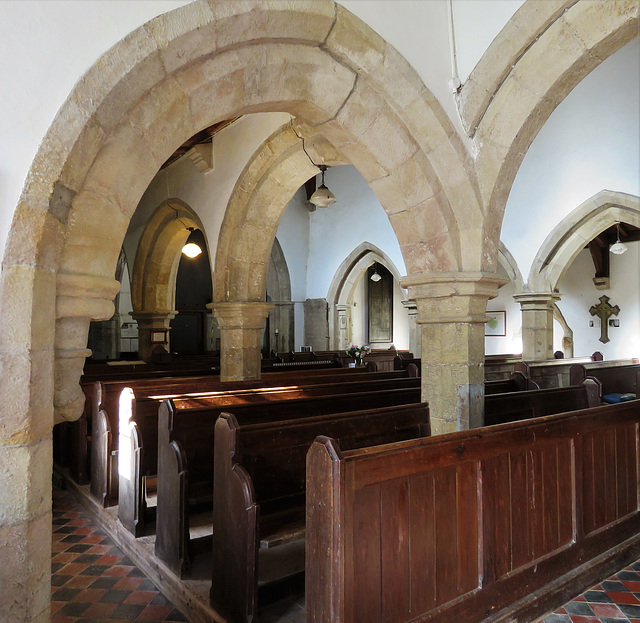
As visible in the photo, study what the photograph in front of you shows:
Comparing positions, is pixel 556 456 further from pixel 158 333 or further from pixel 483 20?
pixel 158 333

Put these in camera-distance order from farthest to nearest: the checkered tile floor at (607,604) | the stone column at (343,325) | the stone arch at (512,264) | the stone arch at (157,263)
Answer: the stone column at (343,325) → the stone arch at (512,264) → the stone arch at (157,263) → the checkered tile floor at (607,604)

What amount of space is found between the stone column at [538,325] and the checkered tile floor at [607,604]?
6.26 metres

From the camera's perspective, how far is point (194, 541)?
2717mm

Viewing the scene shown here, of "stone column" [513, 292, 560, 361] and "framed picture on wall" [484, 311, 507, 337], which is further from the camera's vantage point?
"framed picture on wall" [484, 311, 507, 337]

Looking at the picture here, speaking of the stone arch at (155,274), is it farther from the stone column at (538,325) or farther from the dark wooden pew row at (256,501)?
the stone column at (538,325)

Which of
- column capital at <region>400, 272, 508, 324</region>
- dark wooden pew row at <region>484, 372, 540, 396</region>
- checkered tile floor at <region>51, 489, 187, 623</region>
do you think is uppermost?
column capital at <region>400, 272, 508, 324</region>

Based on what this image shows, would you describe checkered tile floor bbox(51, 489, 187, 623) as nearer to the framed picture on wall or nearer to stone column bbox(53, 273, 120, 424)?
stone column bbox(53, 273, 120, 424)

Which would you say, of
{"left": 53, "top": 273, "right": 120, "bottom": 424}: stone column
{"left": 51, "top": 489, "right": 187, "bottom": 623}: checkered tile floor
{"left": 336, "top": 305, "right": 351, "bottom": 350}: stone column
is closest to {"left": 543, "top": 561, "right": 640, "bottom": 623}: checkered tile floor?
{"left": 51, "top": 489, "right": 187, "bottom": 623}: checkered tile floor

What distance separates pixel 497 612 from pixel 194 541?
59.5 inches

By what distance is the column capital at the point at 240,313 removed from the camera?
5.49 metres

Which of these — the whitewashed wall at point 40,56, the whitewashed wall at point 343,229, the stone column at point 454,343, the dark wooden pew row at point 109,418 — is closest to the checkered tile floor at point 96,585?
the dark wooden pew row at point 109,418

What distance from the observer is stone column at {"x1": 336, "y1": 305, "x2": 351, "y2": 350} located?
472 inches

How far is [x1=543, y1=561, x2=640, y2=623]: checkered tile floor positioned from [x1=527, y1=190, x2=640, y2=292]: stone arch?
21.1 feet

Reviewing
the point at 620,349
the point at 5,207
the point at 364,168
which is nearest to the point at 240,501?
the point at 5,207
